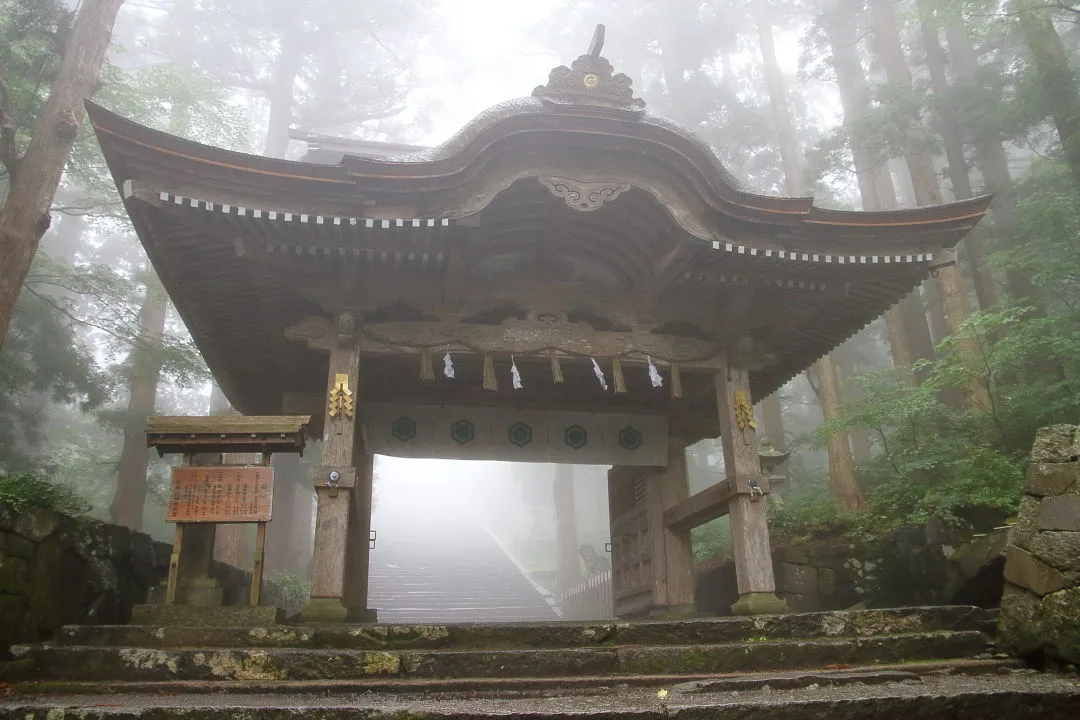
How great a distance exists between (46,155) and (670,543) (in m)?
8.94

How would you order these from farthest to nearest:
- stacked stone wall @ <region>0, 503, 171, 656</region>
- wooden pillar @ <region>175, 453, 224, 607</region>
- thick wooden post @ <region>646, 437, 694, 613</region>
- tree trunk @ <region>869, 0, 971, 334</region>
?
tree trunk @ <region>869, 0, 971, 334</region>
thick wooden post @ <region>646, 437, 694, 613</region>
wooden pillar @ <region>175, 453, 224, 607</region>
stacked stone wall @ <region>0, 503, 171, 656</region>

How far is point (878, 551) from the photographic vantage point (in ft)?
27.1

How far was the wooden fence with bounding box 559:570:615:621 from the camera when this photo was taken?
48.7ft

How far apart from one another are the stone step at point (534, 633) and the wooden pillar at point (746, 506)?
3.65 feet

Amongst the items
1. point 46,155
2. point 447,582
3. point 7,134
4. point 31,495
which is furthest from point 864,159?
point 31,495

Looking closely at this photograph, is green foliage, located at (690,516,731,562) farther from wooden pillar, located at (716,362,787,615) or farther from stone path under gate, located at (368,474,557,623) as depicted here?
wooden pillar, located at (716,362,787,615)

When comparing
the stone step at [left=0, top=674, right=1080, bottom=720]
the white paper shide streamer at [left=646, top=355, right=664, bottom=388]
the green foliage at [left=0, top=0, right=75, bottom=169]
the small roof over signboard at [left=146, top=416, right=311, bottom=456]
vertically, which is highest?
the green foliage at [left=0, top=0, right=75, bottom=169]

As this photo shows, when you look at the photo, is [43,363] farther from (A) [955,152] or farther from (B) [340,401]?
(A) [955,152]

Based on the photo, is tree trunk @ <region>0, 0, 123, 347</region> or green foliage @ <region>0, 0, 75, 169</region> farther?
green foliage @ <region>0, 0, 75, 169</region>

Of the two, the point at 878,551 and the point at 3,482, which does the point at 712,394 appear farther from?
the point at 3,482

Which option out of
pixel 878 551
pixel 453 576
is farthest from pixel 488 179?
pixel 453 576

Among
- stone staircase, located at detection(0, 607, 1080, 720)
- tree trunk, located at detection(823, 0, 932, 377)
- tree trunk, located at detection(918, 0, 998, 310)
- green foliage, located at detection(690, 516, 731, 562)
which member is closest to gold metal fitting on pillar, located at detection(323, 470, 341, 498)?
stone staircase, located at detection(0, 607, 1080, 720)

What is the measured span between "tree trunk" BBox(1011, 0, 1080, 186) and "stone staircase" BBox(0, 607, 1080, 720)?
8.67 metres

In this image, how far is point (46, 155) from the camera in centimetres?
820
